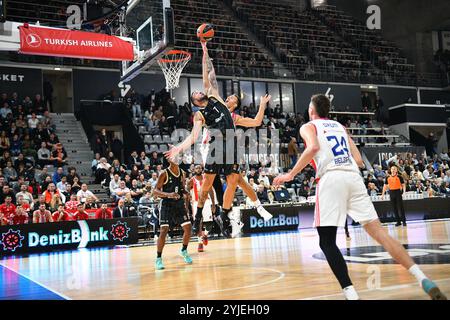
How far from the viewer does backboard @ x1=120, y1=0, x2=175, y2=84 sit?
40.1 ft

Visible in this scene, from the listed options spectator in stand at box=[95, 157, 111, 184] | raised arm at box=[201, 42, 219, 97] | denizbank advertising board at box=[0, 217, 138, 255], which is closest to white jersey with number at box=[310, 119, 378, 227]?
raised arm at box=[201, 42, 219, 97]

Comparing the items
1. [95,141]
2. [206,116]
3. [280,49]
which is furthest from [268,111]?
[206,116]

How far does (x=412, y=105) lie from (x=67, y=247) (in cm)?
2189

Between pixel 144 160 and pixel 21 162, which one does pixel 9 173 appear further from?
pixel 144 160

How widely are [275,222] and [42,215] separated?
22.3ft

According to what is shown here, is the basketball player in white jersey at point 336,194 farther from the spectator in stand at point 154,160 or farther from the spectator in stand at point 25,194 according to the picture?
the spectator in stand at point 154,160

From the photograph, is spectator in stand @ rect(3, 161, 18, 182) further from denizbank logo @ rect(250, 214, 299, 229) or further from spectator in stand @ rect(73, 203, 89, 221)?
denizbank logo @ rect(250, 214, 299, 229)

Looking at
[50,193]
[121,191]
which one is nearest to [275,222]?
[121,191]

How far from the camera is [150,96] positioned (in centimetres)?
2134

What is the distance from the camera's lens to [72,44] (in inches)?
521

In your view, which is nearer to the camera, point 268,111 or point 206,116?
point 206,116

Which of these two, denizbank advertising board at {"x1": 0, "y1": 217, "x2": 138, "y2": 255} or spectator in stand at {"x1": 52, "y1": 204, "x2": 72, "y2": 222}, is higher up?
spectator in stand at {"x1": 52, "y1": 204, "x2": 72, "y2": 222}

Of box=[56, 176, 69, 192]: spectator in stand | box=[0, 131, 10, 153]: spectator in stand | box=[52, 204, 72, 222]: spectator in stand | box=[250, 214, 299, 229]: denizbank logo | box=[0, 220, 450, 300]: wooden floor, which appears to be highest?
box=[0, 131, 10, 153]: spectator in stand

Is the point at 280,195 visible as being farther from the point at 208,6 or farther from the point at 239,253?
the point at 208,6
